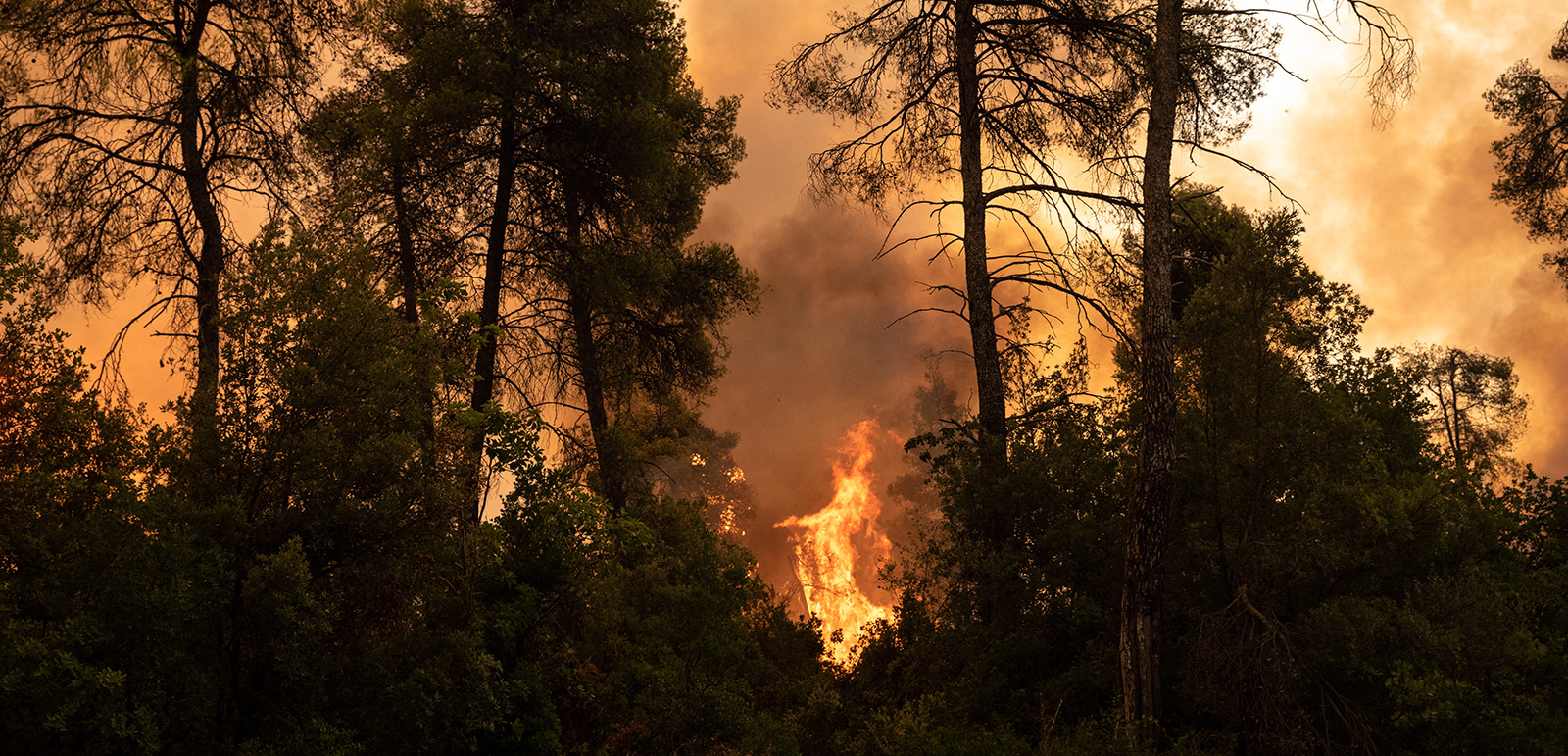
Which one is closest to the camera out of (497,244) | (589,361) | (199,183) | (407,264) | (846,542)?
(199,183)

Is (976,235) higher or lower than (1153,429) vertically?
higher

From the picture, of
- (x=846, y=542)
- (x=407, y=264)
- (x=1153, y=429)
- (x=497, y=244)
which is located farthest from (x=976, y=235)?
(x=846, y=542)

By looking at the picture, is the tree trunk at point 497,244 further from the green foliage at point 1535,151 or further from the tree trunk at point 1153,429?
the green foliage at point 1535,151

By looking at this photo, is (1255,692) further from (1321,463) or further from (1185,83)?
(1185,83)

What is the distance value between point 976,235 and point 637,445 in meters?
7.36

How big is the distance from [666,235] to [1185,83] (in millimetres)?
8939

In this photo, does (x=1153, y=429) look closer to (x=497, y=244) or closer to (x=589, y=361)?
(x=497, y=244)

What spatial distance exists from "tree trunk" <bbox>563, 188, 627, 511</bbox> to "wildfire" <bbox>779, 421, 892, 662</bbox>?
1834 cm

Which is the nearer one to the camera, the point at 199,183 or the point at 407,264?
the point at 199,183

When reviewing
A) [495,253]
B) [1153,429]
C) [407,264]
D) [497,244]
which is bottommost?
[1153,429]

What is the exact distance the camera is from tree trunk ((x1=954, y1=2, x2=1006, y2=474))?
517 inches

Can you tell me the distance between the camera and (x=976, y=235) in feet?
44.1

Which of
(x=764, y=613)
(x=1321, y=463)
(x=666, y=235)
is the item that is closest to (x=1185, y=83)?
(x=1321, y=463)

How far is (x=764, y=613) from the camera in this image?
1562cm
